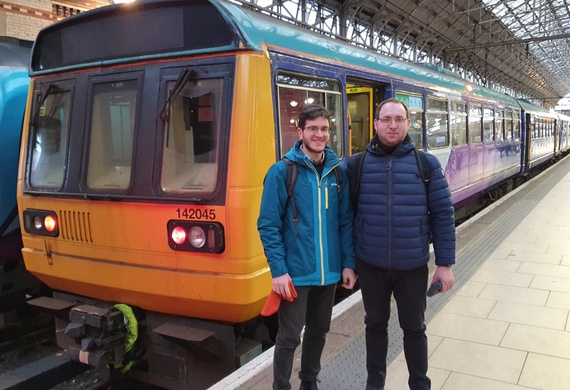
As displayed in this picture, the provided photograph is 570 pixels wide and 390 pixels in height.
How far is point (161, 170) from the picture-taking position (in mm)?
3285

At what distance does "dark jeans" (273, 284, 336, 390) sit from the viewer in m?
2.57

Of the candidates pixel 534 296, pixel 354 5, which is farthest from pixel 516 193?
pixel 354 5

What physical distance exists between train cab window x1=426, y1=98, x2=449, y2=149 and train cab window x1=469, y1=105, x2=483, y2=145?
1.64 meters

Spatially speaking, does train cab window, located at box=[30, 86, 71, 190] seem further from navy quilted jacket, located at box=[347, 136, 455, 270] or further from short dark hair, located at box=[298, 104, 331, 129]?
navy quilted jacket, located at box=[347, 136, 455, 270]

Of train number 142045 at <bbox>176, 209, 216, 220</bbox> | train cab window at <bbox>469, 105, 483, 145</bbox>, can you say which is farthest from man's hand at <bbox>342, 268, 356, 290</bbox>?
train cab window at <bbox>469, 105, 483, 145</bbox>

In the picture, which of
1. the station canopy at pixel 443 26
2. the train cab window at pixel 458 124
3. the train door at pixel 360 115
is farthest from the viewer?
the station canopy at pixel 443 26

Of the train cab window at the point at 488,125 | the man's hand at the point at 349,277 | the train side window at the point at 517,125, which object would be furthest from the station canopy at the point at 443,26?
the man's hand at the point at 349,277

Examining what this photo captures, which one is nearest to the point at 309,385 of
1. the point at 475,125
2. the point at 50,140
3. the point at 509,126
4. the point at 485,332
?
the point at 485,332

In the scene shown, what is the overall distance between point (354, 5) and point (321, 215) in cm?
1810

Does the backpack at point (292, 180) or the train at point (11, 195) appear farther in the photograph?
the train at point (11, 195)

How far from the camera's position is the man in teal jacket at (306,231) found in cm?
244

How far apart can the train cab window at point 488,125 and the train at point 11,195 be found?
848cm

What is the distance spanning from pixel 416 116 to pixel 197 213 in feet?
13.2

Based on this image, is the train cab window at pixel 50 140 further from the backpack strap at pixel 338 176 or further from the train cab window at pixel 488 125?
the train cab window at pixel 488 125
